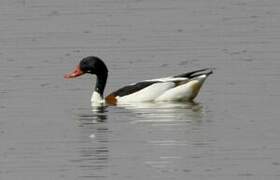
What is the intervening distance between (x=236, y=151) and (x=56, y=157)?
84.5 inches

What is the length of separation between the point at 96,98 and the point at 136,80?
1.15 m

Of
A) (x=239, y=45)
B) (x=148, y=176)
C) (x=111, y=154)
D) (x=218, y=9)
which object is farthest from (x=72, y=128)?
(x=218, y=9)

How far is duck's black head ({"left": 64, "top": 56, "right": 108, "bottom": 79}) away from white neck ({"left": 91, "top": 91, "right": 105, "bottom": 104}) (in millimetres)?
694

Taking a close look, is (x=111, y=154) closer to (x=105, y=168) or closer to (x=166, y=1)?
(x=105, y=168)

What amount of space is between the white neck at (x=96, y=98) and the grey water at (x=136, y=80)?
16cm

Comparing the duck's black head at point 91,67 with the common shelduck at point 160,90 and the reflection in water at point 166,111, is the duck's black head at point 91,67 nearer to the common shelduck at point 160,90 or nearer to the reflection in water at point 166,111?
the common shelduck at point 160,90

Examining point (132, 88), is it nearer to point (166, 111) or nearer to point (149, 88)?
point (149, 88)

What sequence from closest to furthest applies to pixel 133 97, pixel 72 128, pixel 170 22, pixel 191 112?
pixel 72 128 < pixel 191 112 < pixel 133 97 < pixel 170 22

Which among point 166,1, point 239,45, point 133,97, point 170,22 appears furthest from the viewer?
point 166,1

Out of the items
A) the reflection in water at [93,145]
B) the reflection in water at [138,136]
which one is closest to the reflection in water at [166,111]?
the reflection in water at [138,136]

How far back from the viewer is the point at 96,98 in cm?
2162

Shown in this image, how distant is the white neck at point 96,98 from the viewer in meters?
21.6

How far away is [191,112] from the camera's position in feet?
65.4

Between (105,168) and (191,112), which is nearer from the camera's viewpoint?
(105,168)
